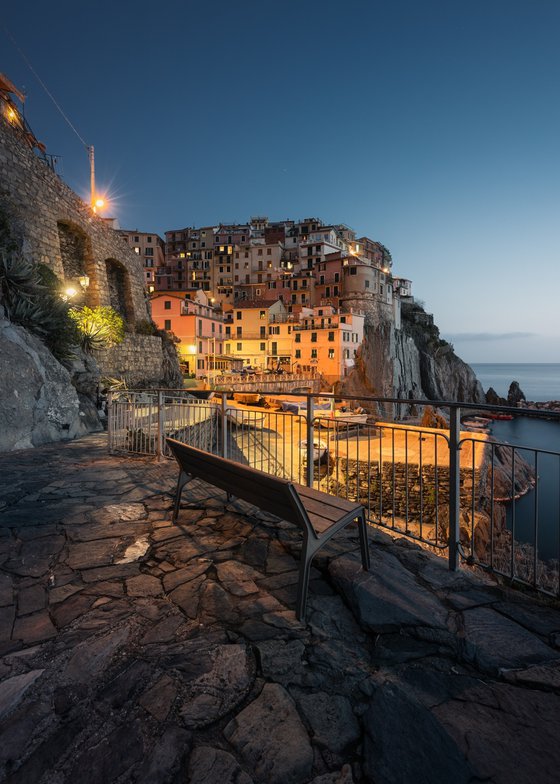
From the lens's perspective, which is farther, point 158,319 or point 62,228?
point 158,319

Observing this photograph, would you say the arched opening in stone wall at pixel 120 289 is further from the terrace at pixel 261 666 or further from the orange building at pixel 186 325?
the terrace at pixel 261 666

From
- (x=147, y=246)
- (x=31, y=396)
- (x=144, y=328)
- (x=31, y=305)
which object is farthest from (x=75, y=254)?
(x=147, y=246)

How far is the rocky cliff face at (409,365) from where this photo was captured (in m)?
56.1

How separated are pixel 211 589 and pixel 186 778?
152cm

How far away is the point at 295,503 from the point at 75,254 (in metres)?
25.0

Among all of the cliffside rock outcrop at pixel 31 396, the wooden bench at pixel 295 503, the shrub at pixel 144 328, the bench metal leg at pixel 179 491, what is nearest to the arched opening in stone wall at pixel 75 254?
the shrub at pixel 144 328

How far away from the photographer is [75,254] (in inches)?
906

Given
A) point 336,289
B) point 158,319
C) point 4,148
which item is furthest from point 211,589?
point 336,289

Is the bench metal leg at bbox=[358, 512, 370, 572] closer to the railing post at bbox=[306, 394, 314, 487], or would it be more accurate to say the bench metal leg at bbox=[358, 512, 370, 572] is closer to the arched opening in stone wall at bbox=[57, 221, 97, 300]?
the railing post at bbox=[306, 394, 314, 487]

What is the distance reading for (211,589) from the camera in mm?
3188

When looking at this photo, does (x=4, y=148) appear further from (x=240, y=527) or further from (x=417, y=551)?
(x=417, y=551)

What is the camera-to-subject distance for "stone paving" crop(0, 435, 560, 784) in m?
1.77

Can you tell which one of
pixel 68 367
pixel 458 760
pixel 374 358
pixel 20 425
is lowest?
pixel 458 760

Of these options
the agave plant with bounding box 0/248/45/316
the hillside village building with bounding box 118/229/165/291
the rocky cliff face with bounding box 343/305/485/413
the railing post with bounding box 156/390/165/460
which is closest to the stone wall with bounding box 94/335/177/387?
the agave plant with bounding box 0/248/45/316
